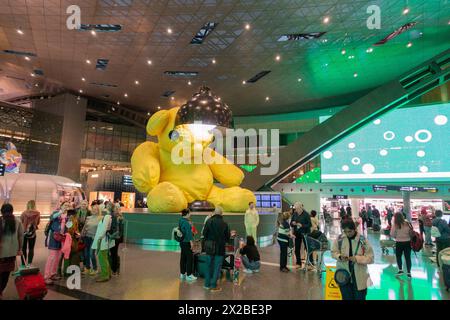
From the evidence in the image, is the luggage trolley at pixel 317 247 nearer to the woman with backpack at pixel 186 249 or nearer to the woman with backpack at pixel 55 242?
the woman with backpack at pixel 186 249

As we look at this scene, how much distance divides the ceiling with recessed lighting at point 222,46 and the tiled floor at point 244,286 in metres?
10.3

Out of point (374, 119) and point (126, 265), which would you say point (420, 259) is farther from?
point (374, 119)

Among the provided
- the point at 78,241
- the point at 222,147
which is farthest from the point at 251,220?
the point at 222,147

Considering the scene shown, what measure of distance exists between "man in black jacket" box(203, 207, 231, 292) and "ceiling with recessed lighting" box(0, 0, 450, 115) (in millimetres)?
10119

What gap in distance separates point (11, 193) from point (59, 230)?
45.8ft

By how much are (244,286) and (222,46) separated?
43.7 feet

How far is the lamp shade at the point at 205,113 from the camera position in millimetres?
5852

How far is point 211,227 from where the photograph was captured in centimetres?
478

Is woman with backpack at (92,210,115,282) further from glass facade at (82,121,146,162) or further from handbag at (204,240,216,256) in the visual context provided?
glass facade at (82,121,146,162)

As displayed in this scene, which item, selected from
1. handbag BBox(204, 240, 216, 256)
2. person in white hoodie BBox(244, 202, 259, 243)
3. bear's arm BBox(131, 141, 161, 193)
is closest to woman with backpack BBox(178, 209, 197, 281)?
handbag BBox(204, 240, 216, 256)

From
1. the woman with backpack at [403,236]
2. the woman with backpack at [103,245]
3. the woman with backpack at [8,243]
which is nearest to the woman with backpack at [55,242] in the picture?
the woman with backpack at [103,245]

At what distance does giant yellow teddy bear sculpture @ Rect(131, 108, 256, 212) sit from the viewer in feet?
27.4

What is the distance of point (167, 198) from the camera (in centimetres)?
822
